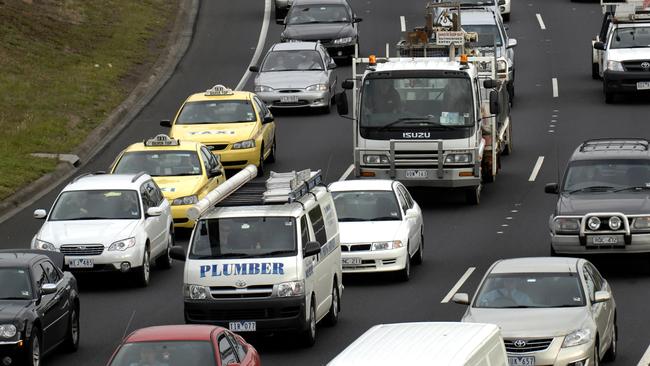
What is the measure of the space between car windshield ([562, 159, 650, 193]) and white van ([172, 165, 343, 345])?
19.6 feet

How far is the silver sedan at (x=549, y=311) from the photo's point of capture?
20875 millimetres

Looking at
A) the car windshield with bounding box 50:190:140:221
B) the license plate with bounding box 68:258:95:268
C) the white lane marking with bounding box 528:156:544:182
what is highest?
the car windshield with bounding box 50:190:140:221

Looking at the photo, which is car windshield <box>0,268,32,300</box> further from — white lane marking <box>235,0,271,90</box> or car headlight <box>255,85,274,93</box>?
white lane marking <box>235,0,271,90</box>

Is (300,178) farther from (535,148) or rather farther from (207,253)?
(535,148)

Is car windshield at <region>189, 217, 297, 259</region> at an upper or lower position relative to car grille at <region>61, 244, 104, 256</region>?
upper

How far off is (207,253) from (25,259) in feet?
7.83

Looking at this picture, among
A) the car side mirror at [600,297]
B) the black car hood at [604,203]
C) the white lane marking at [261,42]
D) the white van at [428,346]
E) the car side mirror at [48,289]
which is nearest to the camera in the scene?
the white van at [428,346]

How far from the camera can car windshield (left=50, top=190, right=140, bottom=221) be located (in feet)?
97.2

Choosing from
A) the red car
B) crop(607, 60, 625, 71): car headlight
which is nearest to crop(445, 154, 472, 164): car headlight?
crop(607, 60, 625, 71): car headlight

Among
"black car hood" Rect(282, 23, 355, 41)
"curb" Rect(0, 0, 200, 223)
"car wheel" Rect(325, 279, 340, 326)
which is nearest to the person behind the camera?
"car wheel" Rect(325, 279, 340, 326)

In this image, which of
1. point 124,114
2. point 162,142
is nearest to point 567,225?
point 162,142

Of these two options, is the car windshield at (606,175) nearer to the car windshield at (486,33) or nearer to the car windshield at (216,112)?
the car windshield at (216,112)

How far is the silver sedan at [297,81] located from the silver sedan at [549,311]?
23.2 metres

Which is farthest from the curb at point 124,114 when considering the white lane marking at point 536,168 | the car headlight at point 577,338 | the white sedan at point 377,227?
the car headlight at point 577,338
